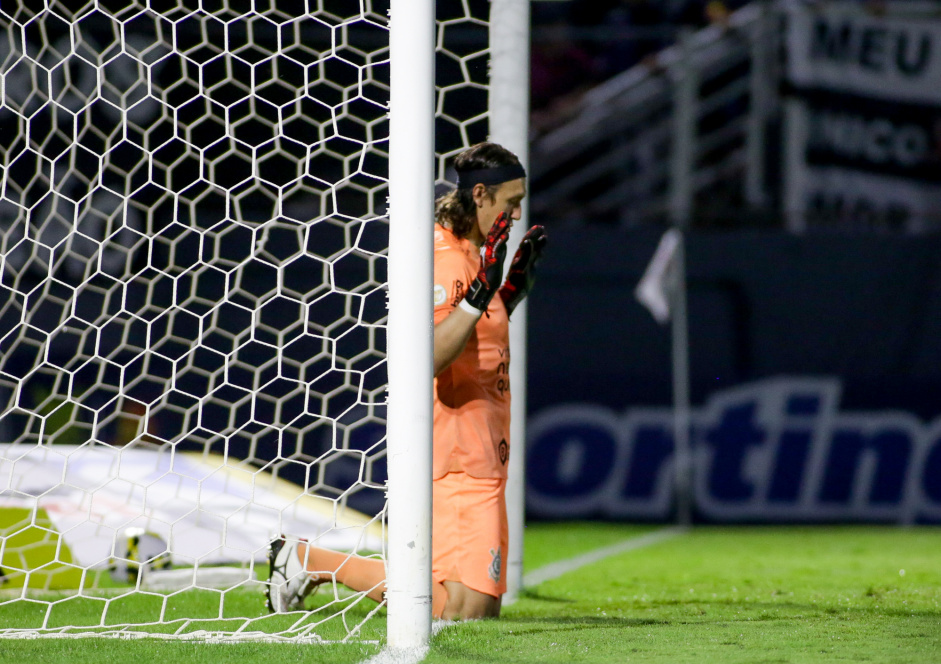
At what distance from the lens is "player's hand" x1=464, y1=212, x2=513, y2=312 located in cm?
305

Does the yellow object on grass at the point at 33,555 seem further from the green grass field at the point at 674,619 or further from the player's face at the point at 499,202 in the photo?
the player's face at the point at 499,202

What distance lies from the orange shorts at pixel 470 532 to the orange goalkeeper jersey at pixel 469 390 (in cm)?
4

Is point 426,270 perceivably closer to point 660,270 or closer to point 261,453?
point 261,453

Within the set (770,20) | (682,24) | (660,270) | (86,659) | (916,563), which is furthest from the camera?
(682,24)

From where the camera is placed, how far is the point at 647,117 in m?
10.3

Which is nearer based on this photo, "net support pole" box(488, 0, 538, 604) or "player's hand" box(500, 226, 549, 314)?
"player's hand" box(500, 226, 549, 314)

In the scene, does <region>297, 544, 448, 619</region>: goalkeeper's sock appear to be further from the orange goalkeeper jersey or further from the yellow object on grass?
the yellow object on grass

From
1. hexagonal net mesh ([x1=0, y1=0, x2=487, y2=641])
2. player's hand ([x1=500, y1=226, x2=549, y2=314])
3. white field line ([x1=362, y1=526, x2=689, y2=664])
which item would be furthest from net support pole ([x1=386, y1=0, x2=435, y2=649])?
player's hand ([x1=500, y1=226, x2=549, y2=314])

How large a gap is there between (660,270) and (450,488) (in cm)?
540

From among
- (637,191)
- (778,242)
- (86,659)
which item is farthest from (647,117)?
(86,659)

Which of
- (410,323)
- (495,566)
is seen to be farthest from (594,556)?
(410,323)

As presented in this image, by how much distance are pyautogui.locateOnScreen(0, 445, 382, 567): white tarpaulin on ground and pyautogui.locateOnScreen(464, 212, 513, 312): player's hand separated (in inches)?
54.6

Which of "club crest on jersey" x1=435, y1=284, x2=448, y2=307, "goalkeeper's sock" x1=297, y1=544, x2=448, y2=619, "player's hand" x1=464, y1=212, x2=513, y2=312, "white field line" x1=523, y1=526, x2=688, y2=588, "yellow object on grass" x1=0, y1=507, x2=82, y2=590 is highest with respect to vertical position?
"player's hand" x1=464, y1=212, x2=513, y2=312

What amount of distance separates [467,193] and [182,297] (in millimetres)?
3083
